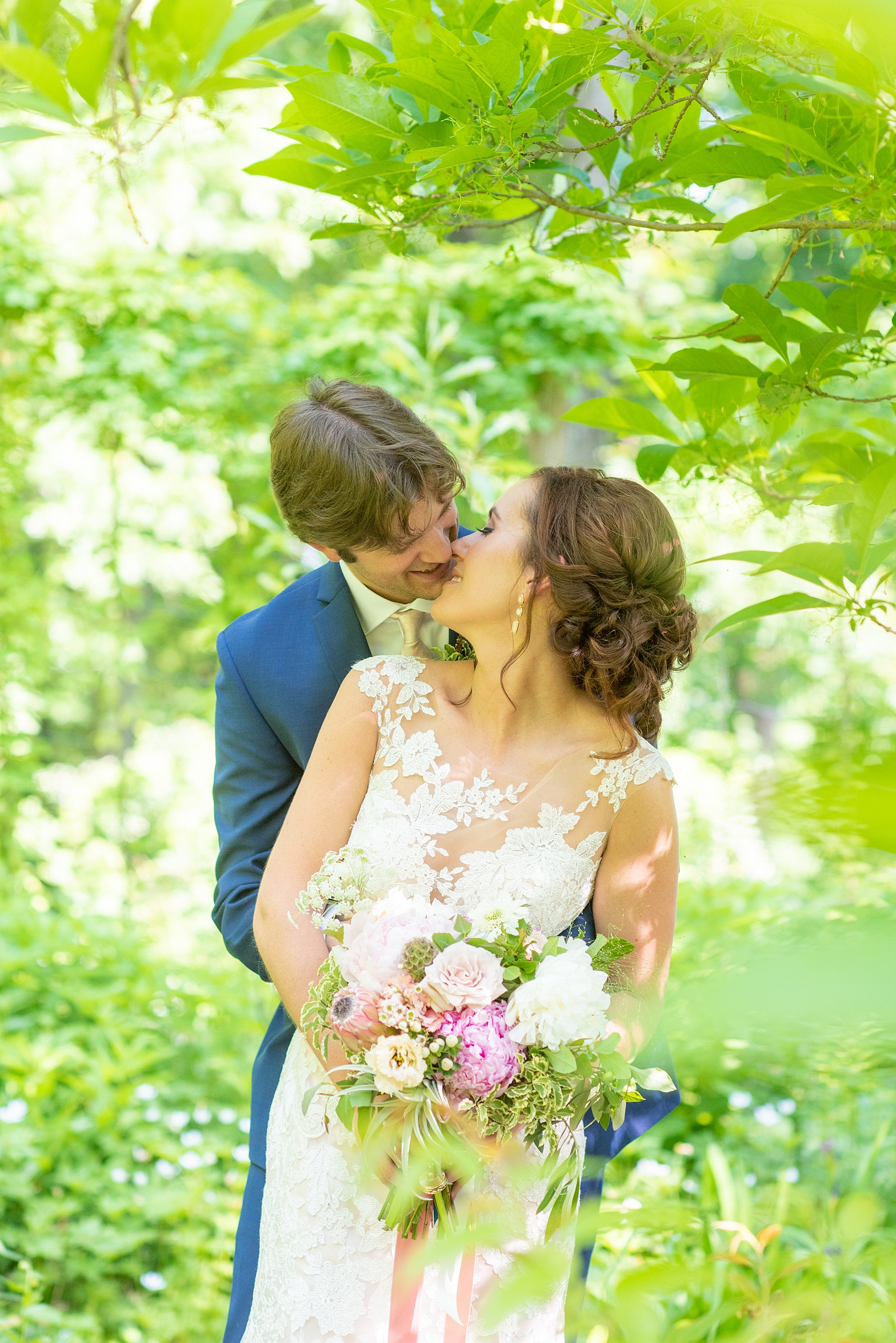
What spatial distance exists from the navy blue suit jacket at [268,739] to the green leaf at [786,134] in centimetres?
135

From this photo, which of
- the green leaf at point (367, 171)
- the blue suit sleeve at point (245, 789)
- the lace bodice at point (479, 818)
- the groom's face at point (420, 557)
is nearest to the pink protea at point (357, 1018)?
the lace bodice at point (479, 818)

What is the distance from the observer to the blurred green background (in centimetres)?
279

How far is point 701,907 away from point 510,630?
8.73 ft

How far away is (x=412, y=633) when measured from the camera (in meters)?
2.19

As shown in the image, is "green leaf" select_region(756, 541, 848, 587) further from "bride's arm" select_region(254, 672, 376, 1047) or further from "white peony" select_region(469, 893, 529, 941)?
"bride's arm" select_region(254, 672, 376, 1047)

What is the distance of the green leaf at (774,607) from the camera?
1159 millimetres

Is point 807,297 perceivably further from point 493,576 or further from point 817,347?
point 493,576

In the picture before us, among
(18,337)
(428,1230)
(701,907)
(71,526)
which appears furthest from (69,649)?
(428,1230)

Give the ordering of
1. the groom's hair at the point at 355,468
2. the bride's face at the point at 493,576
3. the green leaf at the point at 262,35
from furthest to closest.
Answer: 1. the groom's hair at the point at 355,468
2. the bride's face at the point at 493,576
3. the green leaf at the point at 262,35

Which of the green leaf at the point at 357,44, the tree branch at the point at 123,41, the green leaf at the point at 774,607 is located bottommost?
the green leaf at the point at 774,607

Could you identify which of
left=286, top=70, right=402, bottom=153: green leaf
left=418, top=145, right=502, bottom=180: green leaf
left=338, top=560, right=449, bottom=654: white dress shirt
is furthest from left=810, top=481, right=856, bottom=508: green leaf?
left=338, top=560, right=449, bottom=654: white dress shirt

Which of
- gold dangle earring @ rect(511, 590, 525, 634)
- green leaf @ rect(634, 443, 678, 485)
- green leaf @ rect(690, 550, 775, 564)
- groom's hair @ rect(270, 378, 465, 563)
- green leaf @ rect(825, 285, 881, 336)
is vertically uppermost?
green leaf @ rect(825, 285, 881, 336)

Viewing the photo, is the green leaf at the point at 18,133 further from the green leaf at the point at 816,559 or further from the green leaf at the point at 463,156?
the green leaf at the point at 816,559

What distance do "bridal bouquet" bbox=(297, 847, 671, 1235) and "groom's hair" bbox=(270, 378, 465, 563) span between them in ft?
2.54
